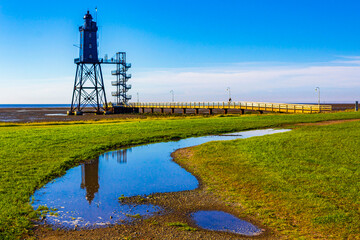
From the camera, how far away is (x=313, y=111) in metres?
53.2

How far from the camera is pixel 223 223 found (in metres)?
7.84

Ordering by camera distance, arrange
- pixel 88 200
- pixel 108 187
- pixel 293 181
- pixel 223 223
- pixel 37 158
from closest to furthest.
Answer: pixel 223 223, pixel 88 200, pixel 293 181, pixel 108 187, pixel 37 158

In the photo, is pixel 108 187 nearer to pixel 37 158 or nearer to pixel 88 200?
pixel 88 200

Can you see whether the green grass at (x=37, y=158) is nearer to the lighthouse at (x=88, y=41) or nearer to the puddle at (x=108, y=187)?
the puddle at (x=108, y=187)

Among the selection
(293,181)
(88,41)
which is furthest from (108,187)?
(88,41)

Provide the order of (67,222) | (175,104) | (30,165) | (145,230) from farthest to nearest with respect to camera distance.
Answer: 1. (175,104)
2. (30,165)
3. (67,222)
4. (145,230)

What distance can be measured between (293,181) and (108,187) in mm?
6508

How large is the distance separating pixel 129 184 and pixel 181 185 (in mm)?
1942

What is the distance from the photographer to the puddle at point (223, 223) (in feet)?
24.2

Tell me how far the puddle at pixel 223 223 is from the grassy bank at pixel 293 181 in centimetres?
51

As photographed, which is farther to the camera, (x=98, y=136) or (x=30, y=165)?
(x=98, y=136)

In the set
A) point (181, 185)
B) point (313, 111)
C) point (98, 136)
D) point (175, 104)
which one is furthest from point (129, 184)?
point (175, 104)

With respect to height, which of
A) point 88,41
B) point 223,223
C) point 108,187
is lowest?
point 223,223

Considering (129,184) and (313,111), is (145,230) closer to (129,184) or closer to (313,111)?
(129,184)
